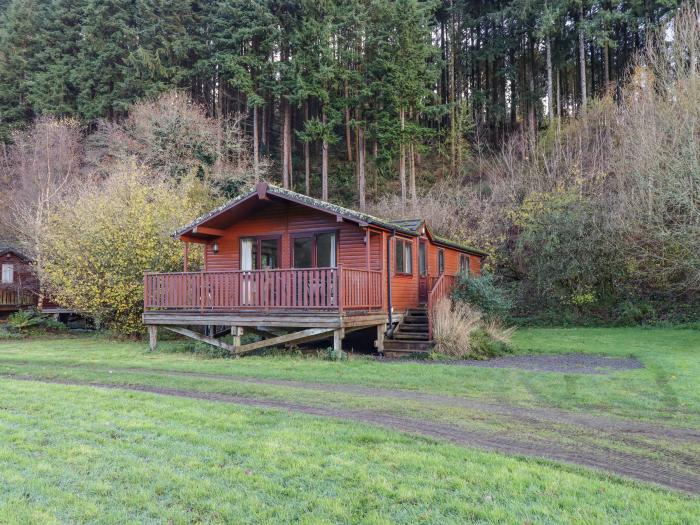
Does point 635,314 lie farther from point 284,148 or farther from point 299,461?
point 284,148

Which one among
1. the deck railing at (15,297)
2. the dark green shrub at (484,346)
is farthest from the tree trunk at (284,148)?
the dark green shrub at (484,346)

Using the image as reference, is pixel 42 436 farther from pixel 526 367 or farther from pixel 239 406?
pixel 526 367

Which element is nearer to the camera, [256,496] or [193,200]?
[256,496]

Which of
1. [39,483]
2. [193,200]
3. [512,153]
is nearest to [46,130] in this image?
[193,200]

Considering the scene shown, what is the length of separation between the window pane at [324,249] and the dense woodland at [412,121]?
6.63 metres

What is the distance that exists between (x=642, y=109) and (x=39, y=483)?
2161 centimetres

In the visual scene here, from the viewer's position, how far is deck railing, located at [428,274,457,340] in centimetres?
1484

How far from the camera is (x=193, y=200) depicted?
996 inches

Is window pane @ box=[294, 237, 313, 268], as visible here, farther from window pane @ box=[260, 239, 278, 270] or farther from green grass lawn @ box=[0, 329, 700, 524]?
green grass lawn @ box=[0, 329, 700, 524]

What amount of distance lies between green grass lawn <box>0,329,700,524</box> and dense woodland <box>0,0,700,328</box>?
12047 millimetres

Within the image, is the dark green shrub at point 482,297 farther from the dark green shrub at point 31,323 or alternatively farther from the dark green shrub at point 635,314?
the dark green shrub at point 31,323

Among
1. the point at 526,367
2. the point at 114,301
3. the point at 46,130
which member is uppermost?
the point at 46,130

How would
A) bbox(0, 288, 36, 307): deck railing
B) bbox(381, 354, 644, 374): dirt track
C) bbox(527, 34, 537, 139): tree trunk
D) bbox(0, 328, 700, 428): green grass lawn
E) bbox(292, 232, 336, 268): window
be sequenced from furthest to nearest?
bbox(527, 34, 537, 139): tree trunk < bbox(0, 288, 36, 307): deck railing < bbox(292, 232, 336, 268): window < bbox(381, 354, 644, 374): dirt track < bbox(0, 328, 700, 428): green grass lawn

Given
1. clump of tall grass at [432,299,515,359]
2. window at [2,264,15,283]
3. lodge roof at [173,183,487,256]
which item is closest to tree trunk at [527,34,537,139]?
lodge roof at [173,183,487,256]
